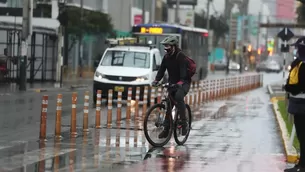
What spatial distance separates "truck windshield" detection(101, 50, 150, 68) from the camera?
83.8 feet

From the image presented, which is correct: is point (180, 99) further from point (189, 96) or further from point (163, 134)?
point (189, 96)

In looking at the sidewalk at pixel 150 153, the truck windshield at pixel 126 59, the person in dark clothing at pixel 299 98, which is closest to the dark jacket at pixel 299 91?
the person in dark clothing at pixel 299 98

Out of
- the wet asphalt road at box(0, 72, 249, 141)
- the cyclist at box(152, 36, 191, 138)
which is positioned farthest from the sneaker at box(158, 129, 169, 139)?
the wet asphalt road at box(0, 72, 249, 141)

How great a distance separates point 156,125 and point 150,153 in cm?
109

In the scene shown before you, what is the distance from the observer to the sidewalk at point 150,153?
1064 centimetres

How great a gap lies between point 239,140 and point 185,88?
2.06m

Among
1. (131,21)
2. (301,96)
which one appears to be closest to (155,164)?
(301,96)

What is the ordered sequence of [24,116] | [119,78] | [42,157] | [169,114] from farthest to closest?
[119,78] → [24,116] → [169,114] → [42,157]

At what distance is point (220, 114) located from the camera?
2188 cm

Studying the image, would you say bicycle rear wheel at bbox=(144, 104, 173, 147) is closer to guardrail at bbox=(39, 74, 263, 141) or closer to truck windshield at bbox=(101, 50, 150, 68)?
guardrail at bbox=(39, 74, 263, 141)

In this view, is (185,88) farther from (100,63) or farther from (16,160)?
(100,63)

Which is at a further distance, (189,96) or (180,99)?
(189,96)

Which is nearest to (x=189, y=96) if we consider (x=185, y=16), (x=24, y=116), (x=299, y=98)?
(x=24, y=116)

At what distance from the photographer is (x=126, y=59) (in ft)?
84.2
